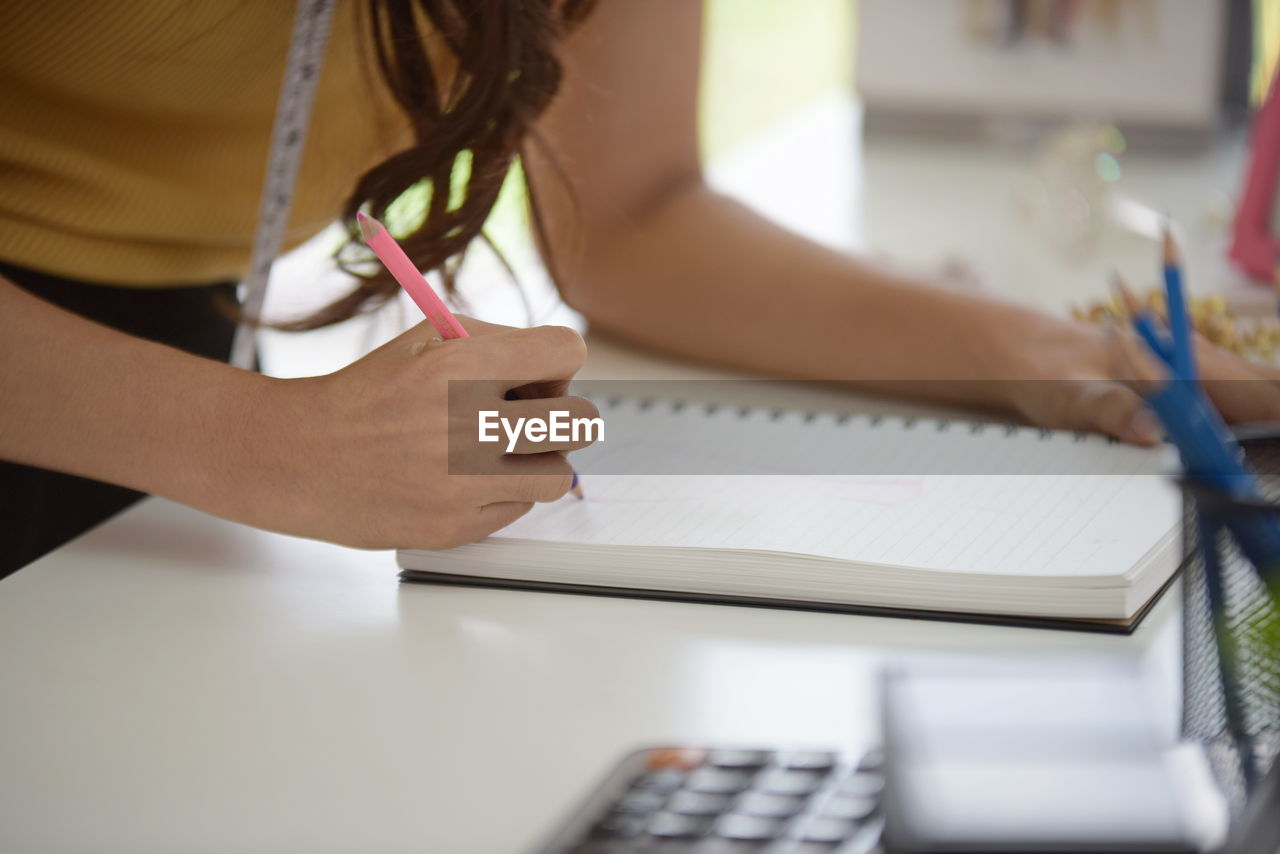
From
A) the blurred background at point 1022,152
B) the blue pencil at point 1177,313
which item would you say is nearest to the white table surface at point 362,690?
the blue pencil at point 1177,313

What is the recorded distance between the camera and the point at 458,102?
70cm

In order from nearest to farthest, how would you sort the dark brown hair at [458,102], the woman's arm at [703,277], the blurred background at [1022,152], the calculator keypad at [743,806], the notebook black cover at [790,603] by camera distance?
the calculator keypad at [743,806]
the notebook black cover at [790,603]
the dark brown hair at [458,102]
the woman's arm at [703,277]
the blurred background at [1022,152]

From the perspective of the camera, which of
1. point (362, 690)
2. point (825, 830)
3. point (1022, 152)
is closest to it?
point (825, 830)

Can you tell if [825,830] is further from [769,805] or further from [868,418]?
[868,418]

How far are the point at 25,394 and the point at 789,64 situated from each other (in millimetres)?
2499

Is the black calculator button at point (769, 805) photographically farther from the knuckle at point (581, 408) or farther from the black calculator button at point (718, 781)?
the knuckle at point (581, 408)

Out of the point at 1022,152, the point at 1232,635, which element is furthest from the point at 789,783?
the point at 1022,152

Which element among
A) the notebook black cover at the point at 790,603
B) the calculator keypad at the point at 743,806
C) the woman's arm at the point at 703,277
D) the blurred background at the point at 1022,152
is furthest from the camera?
the blurred background at the point at 1022,152

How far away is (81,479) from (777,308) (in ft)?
1.63

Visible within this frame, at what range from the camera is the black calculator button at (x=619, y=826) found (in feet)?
1.27

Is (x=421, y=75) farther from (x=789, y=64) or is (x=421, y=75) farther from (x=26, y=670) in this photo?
(x=789, y=64)

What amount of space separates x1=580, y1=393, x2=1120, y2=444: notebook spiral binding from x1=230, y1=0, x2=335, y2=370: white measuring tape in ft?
0.71

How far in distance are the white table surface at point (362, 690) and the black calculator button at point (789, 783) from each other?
0.06 meters

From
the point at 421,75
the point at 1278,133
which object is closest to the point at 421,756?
the point at 421,75
